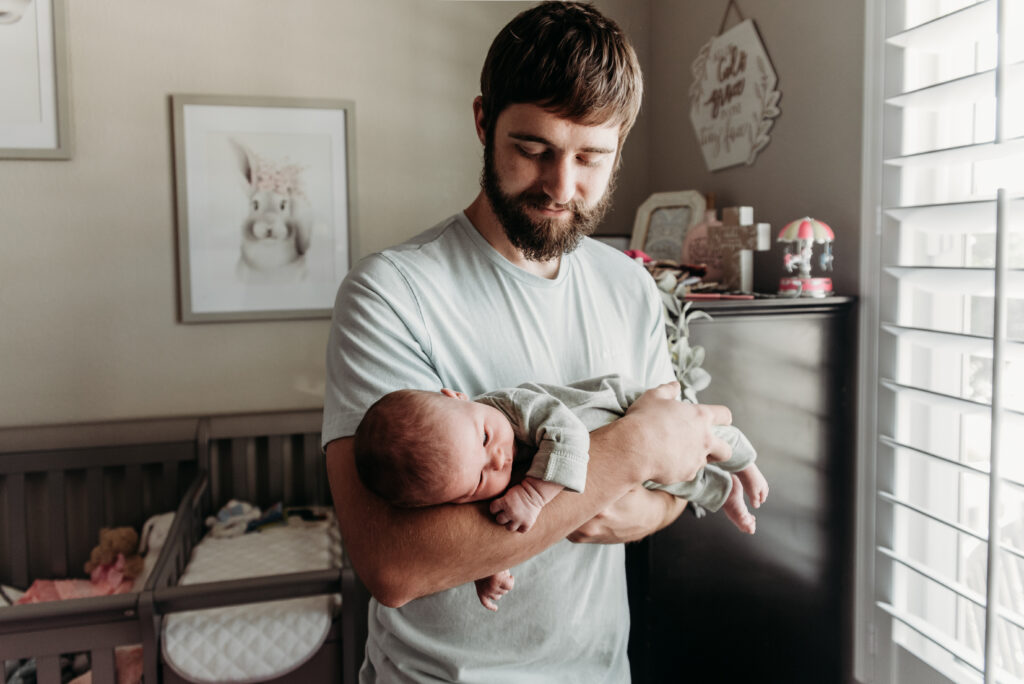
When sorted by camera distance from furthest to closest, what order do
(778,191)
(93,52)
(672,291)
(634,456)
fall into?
(93,52) → (778,191) → (672,291) → (634,456)

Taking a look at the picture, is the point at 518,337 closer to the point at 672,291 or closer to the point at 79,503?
the point at 672,291

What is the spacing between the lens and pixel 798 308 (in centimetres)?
169

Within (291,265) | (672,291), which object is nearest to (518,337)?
(672,291)

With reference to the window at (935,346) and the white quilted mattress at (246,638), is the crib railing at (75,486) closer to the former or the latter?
the white quilted mattress at (246,638)

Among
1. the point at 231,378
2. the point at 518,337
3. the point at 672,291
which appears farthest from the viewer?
the point at 231,378

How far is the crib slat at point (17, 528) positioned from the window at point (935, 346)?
2578 mm

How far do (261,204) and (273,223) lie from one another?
8 centimetres

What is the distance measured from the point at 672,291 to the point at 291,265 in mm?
1542

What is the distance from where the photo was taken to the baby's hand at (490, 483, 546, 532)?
86 centimetres

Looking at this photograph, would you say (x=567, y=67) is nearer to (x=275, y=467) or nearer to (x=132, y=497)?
(x=275, y=467)

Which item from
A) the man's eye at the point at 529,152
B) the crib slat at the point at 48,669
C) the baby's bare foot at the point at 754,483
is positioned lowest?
the crib slat at the point at 48,669

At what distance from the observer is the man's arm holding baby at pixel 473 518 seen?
839 mm

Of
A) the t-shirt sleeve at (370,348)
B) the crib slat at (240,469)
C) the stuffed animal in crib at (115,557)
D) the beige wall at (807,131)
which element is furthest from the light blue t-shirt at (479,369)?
the crib slat at (240,469)

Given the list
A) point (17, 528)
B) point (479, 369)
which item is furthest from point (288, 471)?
point (479, 369)
